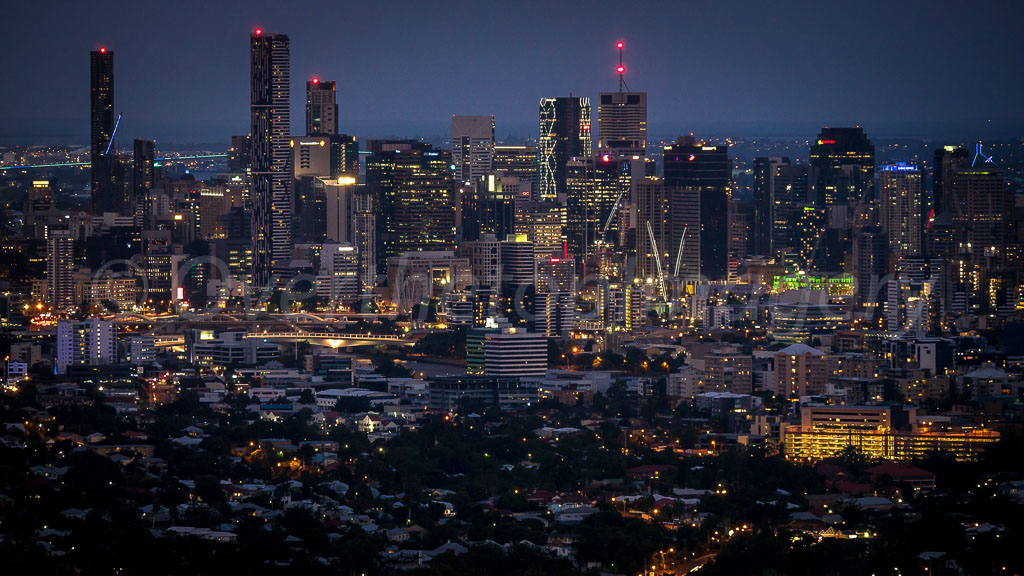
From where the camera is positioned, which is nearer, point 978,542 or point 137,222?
point 978,542

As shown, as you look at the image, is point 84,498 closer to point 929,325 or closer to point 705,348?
point 705,348

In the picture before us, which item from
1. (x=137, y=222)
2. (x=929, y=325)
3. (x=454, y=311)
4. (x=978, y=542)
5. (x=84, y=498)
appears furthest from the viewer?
(x=137, y=222)

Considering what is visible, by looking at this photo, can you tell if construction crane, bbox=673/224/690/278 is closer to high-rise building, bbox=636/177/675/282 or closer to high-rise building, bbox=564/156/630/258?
high-rise building, bbox=636/177/675/282

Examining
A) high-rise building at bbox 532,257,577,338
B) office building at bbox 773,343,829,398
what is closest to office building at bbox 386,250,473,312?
high-rise building at bbox 532,257,577,338

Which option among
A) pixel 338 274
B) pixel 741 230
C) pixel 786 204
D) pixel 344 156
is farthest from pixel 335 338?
pixel 344 156

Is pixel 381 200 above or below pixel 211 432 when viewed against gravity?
above

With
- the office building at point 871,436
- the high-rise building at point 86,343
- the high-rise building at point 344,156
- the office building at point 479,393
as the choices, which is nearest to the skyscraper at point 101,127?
the high-rise building at point 344,156

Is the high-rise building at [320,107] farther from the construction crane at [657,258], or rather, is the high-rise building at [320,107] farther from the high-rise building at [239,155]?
the construction crane at [657,258]

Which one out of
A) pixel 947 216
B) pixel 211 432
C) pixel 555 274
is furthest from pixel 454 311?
pixel 211 432
